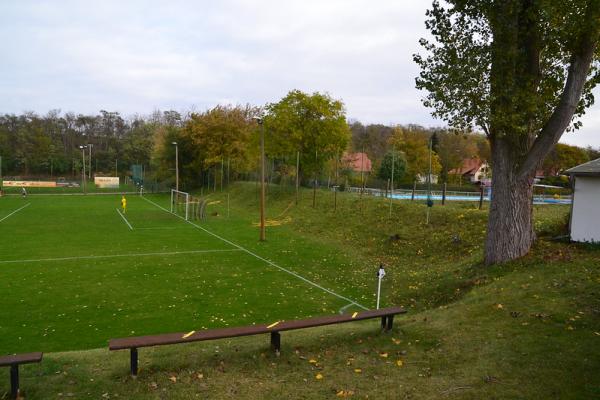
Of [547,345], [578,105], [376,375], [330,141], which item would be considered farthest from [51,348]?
[330,141]

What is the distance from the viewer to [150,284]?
13562 mm

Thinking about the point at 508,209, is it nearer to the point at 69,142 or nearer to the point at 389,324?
the point at 389,324

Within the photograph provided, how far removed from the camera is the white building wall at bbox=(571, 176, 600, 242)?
39.1 ft

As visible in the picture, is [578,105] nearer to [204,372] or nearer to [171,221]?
[204,372]

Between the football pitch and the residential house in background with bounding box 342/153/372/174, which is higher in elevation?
the residential house in background with bounding box 342/153/372/174

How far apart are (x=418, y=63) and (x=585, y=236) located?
6507 millimetres

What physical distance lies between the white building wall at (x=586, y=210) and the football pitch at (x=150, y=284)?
6023mm

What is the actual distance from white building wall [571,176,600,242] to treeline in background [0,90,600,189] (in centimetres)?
348

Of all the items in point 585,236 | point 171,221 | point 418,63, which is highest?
point 418,63

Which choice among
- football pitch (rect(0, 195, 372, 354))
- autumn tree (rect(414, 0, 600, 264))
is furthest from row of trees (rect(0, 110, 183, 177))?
autumn tree (rect(414, 0, 600, 264))

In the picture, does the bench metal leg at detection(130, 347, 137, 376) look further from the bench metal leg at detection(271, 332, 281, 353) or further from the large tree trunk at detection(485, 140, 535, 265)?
the large tree trunk at detection(485, 140, 535, 265)

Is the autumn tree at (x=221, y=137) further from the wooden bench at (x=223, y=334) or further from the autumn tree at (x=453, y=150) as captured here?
the wooden bench at (x=223, y=334)

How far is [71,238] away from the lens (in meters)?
22.2

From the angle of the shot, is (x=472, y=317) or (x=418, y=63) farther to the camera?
(x=418, y=63)
